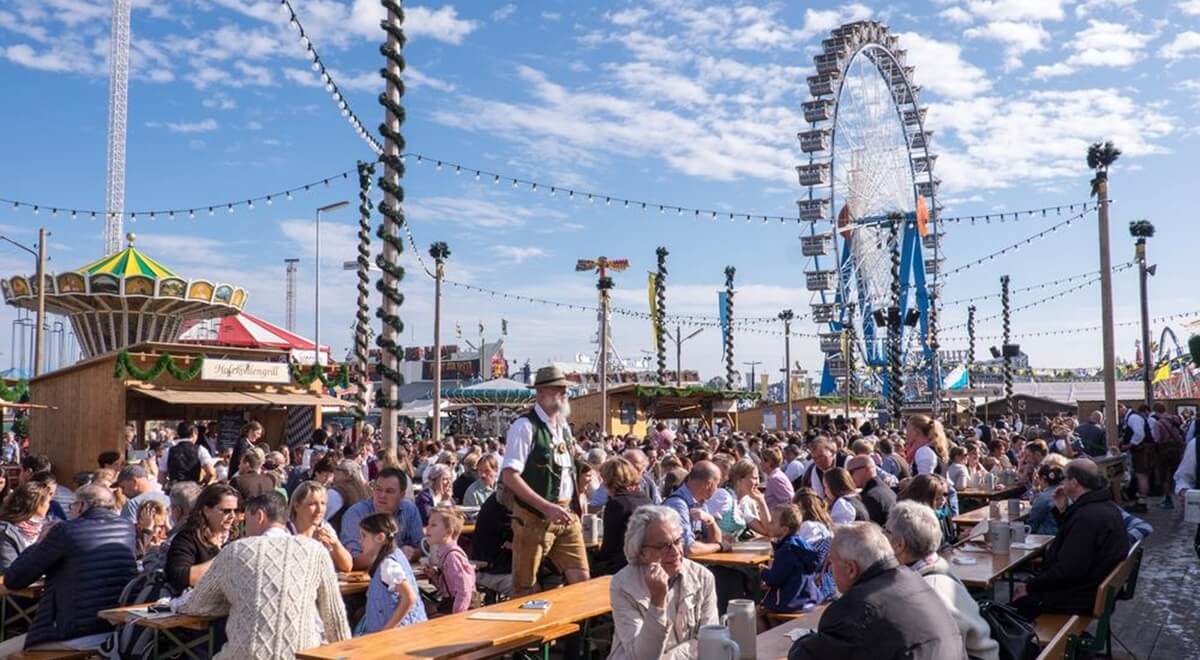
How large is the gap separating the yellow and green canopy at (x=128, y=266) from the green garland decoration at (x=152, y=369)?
11.0 metres

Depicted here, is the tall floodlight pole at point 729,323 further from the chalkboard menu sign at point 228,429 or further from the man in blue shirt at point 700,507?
the man in blue shirt at point 700,507

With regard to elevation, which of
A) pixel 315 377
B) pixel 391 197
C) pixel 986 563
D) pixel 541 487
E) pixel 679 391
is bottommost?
pixel 986 563

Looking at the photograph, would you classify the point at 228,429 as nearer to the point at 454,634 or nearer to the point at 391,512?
the point at 391,512

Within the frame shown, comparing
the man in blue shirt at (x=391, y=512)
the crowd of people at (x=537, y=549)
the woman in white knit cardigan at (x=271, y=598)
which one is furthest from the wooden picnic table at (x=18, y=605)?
the woman in white knit cardigan at (x=271, y=598)

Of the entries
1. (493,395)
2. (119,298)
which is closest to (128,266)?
(119,298)

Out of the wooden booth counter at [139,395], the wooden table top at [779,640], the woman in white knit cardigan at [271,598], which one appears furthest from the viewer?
the wooden booth counter at [139,395]

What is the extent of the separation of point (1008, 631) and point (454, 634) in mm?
2343

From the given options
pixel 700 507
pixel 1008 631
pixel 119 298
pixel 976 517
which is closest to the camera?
pixel 1008 631

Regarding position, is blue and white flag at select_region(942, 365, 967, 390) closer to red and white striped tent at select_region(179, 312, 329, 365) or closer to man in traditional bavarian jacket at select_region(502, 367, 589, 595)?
red and white striped tent at select_region(179, 312, 329, 365)

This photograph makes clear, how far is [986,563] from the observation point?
6457 millimetres

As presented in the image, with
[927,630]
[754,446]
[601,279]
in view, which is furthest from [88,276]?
[927,630]

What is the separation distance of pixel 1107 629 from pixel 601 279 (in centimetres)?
2724

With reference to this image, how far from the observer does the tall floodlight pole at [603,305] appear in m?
25.9

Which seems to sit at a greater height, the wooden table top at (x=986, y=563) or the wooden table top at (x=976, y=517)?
the wooden table top at (x=986, y=563)
